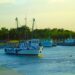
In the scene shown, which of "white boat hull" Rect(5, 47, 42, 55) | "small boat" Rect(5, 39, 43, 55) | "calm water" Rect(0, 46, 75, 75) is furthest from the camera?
"white boat hull" Rect(5, 47, 42, 55)

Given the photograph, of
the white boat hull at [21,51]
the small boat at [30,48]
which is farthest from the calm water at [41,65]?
the small boat at [30,48]

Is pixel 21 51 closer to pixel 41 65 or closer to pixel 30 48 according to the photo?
pixel 30 48

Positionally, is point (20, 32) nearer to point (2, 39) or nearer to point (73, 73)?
point (2, 39)

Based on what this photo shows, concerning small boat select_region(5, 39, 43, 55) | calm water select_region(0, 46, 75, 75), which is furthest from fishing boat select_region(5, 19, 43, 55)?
calm water select_region(0, 46, 75, 75)

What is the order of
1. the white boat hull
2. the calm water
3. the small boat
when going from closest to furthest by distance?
the calm water < the small boat < the white boat hull

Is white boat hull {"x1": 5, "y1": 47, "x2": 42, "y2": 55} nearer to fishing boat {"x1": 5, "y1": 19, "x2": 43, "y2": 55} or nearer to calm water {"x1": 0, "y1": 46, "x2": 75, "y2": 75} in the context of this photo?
fishing boat {"x1": 5, "y1": 19, "x2": 43, "y2": 55}

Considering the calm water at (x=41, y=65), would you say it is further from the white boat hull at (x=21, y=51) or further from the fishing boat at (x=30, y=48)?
the fishing boat at (x=30, y=48)

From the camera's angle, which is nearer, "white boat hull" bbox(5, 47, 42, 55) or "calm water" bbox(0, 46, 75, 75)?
"calm water" bbox(0, 46, 75, 75)

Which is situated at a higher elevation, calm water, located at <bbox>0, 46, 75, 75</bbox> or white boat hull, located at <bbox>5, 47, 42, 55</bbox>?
white boat hull, located at <bbox>5, 47, 42, 55</bbox>

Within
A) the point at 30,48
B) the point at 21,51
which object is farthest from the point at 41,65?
the point at 21,51

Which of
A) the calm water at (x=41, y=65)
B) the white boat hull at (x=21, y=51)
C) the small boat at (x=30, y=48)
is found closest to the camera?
the calm water at (x=41, y=65)

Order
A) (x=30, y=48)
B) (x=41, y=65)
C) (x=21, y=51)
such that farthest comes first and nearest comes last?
(x=21, y=51)
(x=30, y=48)
(x=41, y=65)

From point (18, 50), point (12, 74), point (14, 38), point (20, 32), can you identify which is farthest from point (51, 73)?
point (14, 38)

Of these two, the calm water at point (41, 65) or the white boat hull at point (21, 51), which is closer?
the calm water at point (41, 65)
